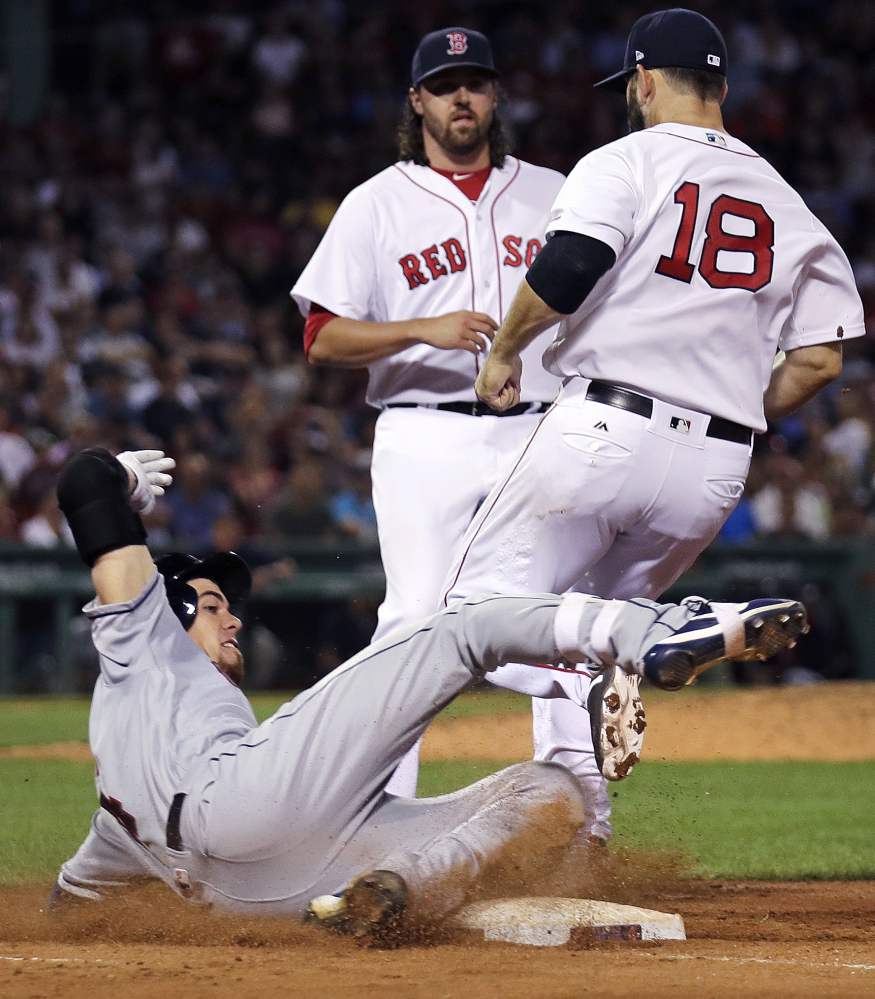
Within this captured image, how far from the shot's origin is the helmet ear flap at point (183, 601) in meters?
3.49

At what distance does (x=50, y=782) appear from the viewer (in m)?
6.29

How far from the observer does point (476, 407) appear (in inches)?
175

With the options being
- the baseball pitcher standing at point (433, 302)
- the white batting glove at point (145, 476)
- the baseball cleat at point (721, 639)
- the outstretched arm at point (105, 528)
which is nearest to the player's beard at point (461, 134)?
the baseball pitcher standing at point (433, 302)

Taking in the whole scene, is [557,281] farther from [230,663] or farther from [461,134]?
[461,134]

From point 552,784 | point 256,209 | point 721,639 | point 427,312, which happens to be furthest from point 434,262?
point 256,209

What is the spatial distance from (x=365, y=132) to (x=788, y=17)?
4912 millimetres

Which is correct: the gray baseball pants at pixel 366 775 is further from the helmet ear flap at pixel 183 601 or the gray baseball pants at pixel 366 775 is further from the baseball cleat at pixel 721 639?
the helmet ear flap at pixel 183 601

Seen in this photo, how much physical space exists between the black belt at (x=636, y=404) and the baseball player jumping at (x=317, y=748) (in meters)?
0.67

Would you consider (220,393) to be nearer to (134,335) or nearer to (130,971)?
(134,335)

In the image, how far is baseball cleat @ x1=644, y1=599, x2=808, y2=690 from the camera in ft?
8.80

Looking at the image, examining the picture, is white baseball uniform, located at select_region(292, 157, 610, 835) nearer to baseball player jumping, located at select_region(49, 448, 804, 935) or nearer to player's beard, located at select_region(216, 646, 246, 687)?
player's beard, located at select_region(216, 646, 246, 687)

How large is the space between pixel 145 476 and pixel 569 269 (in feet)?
3.64

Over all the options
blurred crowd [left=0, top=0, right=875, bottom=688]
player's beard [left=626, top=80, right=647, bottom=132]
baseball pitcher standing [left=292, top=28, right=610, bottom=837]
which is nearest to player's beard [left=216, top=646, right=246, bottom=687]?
baseball pitcher standing [left=292, top=28, right=610, bottom=837]

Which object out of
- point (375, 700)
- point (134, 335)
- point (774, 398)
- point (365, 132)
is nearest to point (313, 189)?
point (365, 132)
